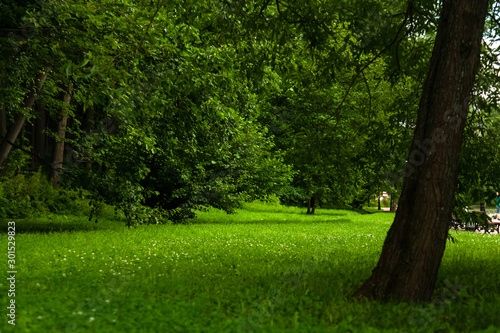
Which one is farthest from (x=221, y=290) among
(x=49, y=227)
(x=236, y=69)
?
(x=49, y=227)

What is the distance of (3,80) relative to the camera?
13.5 meters

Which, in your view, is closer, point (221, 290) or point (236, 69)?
point (221, 290)

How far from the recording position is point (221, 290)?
7000 mm

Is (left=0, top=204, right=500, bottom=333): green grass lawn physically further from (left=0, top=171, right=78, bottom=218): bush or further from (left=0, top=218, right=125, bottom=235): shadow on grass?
(left=0, top=171, right=78, bottom=218): bush

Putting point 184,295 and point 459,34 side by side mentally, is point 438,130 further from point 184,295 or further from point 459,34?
point 184,295

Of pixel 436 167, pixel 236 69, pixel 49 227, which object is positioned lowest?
pixel 49 227

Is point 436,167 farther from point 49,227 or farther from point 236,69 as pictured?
point 49,227

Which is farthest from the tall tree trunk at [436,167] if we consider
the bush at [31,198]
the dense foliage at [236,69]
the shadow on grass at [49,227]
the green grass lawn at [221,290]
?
the bush at [31,198]

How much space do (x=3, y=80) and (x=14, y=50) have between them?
79.4 inches

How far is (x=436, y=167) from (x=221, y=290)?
3721 millimetres

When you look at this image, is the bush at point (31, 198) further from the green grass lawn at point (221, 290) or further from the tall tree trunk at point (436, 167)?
the tall tree trunk at point (436, 167)

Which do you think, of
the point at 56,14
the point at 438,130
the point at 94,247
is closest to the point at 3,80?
the point at 56,14

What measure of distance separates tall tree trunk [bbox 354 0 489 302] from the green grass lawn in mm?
434

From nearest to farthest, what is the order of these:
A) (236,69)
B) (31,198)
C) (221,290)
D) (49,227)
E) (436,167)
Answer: (436,167), (221,290), (236,69), (49,227), (31,198)
